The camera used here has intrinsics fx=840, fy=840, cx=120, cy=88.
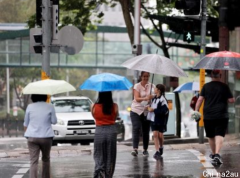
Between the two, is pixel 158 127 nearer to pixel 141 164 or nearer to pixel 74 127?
pixel 141 164

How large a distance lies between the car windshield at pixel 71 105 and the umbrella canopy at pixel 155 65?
10.0m

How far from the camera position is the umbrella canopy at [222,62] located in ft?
51.6

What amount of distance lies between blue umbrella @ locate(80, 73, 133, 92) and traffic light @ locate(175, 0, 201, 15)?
7.93 m

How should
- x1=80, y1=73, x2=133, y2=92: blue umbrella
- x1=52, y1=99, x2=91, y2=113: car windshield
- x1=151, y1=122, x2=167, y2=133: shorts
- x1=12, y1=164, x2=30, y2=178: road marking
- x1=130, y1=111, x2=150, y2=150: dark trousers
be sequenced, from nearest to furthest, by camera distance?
x1=80, y1=73, x2=133, y2=92: blue umbrella, x1=12, y1=164, x2=30, y2=178: road marking, x1=151, y1=122, x2=167, y2=133: shorts, x1=130, y1=111, x2=150, y2=150: dark trousers, x1=52, y1=99, x2=91, y2=113: car windshield

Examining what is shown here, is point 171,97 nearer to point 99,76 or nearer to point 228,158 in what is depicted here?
point 228,158

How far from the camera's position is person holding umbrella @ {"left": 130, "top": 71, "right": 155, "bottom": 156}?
17.4 meters

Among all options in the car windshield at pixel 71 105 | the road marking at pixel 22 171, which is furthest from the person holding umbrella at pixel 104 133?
the car windshield at pixel 71 105

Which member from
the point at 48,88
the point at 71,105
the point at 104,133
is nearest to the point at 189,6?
the point at 71,105

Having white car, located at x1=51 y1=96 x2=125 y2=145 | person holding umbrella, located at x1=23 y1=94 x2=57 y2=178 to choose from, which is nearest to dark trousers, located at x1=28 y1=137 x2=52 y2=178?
person holding umbrella, located at x1=23 y1=94 x2=57 y2=178

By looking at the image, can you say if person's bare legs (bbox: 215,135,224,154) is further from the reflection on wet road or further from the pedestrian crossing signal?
the pedestrian crossing signal

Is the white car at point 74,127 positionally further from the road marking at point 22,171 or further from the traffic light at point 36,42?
the road marking at point 22,171

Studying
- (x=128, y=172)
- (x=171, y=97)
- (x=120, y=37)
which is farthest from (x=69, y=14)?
(x=120, y=37)

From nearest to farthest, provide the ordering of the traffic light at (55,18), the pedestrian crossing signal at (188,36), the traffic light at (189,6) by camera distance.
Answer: the traffic light at (55,18) → the traffic light at (189,6) → the pedestrian crossing signal at (188,36)

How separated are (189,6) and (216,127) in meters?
5.80
